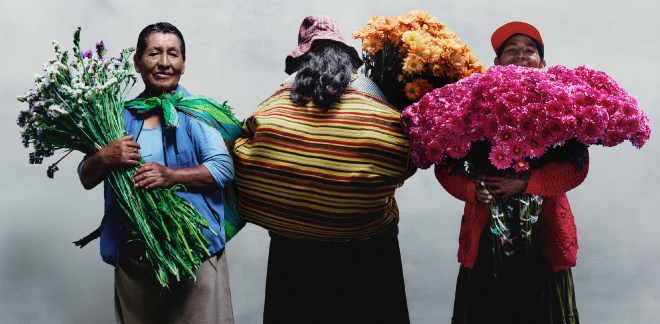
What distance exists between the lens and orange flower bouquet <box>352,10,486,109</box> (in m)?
3.09

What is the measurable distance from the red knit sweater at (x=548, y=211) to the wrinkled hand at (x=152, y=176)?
4.27ft

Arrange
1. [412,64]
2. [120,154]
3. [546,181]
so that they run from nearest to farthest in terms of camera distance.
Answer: [546,181] → [120,154] → [412,64]

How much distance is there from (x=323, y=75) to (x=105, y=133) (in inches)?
43.1

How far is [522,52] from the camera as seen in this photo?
3.24 meters

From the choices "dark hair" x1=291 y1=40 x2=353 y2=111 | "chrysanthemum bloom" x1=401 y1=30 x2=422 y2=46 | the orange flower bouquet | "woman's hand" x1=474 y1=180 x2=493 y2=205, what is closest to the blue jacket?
"dark hair" x1=291 y1=40 x2=353 y2=111

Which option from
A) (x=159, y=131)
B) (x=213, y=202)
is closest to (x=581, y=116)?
(x=213, y=202)

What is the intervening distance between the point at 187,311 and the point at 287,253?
59cm

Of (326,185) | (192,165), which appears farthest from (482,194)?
(192,165)

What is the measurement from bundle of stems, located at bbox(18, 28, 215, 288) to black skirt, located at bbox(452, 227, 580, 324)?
1361mm

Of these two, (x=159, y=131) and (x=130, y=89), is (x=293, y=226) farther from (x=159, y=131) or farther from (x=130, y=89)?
(x=130, y=89)

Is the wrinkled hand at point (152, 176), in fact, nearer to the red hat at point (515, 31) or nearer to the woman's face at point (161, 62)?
the woman's face at point (161, 62)

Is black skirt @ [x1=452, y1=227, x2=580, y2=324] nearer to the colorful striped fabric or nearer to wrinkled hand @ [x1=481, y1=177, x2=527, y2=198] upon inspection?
wrinkled hand @ [x1=481, y1=177, x2=527, y2=198]

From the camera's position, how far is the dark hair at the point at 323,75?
123 inches

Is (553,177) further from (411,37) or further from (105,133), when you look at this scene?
(105,133)
